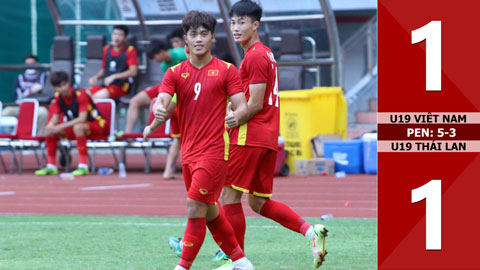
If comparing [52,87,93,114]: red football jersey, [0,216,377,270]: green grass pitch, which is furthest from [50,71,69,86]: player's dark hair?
[0,216,377,270]: green grass pitch

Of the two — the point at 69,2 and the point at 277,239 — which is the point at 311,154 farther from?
the point at 277,239

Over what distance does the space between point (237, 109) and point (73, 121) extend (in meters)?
9.72

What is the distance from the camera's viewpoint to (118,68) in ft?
57.2

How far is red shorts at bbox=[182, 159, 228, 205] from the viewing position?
20.9 ft

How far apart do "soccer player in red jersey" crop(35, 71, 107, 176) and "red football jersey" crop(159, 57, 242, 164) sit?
9407 millimetres

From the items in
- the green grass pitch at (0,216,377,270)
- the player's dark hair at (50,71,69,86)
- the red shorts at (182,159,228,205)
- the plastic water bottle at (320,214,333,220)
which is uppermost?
the player's dark hair at (50,71,69,86)

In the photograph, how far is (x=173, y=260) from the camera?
7371mm

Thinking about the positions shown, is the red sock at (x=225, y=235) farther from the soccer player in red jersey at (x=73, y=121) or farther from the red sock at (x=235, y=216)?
the soccer player in red jersey at (x=73, y=121)

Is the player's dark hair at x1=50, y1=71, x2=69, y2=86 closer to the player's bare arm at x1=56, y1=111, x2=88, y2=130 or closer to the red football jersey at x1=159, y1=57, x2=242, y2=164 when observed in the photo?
the player's bare arm at x1=56, y1=111, x2=88, y2=130

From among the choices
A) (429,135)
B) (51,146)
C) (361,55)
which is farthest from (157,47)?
(429,135)

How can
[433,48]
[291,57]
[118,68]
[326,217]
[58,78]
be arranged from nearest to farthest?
1. [433,48]
2. [326,217]
3. [58,78]
4. [118,68]
5. [291,57]

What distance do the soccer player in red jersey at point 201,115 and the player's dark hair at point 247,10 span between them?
0.52 meters

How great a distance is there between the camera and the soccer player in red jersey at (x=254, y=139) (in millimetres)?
6887

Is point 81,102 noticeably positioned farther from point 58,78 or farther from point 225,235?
point 225,235
